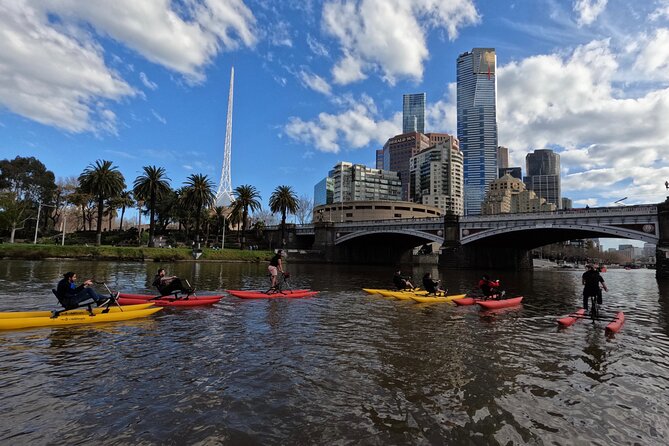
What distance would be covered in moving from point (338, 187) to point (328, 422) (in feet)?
602

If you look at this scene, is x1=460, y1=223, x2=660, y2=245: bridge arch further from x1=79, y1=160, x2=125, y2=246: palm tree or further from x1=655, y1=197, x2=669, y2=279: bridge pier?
x1=79, y1=160, x2=125, y2=246: palm tree

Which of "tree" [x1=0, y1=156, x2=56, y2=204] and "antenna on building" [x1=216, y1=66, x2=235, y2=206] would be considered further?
"antenna on building" [x1=216, y1=66, x2=235, y2=206]

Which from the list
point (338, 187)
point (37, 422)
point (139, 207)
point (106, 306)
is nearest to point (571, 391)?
point (37, 422)

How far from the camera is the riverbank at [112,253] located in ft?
140

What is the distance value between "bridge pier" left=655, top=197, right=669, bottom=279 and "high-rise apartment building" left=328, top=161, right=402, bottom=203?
136 m

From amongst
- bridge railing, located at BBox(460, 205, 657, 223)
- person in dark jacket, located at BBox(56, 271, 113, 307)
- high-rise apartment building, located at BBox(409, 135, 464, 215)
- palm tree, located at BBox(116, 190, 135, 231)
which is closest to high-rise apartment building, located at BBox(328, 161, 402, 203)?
high-rise apartment building, located at BBox(409, 135, 464, 215)

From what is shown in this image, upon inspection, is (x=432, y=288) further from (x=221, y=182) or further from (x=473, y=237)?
(x=221, y=182)

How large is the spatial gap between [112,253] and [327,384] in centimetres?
5182

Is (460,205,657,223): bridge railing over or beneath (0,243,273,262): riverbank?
over

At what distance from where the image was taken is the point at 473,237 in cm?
5959

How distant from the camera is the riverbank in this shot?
1682 inches

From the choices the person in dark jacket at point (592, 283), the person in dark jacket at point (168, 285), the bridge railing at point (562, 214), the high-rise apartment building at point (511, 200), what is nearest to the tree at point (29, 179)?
the bridge railing at point (562, 214)

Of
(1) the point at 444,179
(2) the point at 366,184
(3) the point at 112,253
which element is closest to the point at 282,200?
(3) the point at 112,253

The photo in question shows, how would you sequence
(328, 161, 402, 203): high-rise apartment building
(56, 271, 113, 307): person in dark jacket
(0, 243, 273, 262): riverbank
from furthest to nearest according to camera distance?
(328, 161, 402, 203): high-rise apartment building < (0, 243, 273, 262): riverbank < (56, 271, 113, 307): person in dark jacket
